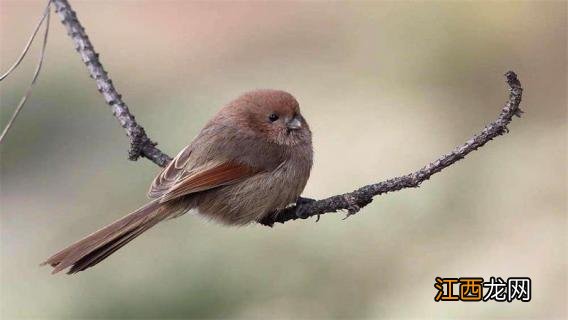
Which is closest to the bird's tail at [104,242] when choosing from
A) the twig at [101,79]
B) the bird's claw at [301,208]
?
the twig at [101,79]

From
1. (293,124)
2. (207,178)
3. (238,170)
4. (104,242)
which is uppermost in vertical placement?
(293,124)

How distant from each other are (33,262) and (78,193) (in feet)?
5.23

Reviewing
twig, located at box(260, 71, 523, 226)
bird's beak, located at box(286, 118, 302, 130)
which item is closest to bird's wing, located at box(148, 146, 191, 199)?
bird's beak, located at box(286, 118, 302, 130)

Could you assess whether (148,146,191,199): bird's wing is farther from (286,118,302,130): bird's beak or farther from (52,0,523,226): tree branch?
(286,118,302,130): bird's beak

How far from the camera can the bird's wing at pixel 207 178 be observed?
523 centimetres

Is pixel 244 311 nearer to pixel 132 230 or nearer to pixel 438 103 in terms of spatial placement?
pixel 132 230

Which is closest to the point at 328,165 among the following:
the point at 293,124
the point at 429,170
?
the point at 293,124

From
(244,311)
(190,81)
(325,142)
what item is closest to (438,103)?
(325,142)

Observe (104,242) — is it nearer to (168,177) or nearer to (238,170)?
(168,177)

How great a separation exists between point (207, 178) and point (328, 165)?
3560 millimetres

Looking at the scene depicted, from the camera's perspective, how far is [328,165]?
8742 mm

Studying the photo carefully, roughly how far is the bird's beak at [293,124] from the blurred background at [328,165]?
1.91 m

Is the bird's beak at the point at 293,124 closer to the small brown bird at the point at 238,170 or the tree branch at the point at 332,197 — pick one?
→ the small brown bird at the point at 238,170

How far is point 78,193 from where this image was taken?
A: 9.64m
